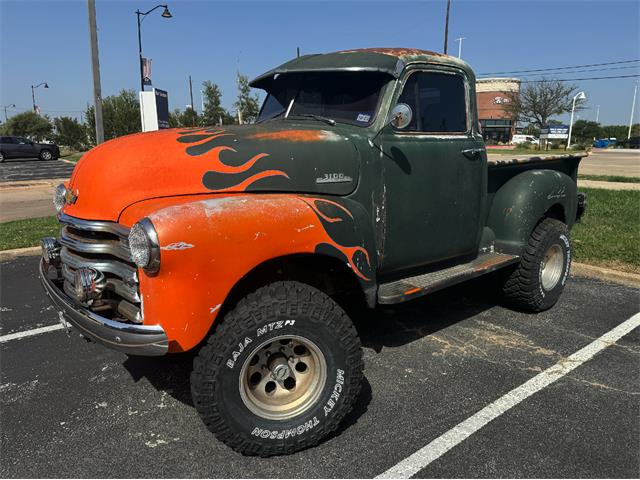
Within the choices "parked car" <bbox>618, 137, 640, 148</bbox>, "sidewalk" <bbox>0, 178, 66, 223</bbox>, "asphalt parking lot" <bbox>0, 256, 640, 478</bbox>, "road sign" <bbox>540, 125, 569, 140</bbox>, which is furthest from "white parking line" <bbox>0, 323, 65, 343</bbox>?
"parked car" <bbox>618, 137, 640, 148</bbox>

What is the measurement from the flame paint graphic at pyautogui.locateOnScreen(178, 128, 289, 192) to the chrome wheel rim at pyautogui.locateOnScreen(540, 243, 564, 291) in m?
3.05

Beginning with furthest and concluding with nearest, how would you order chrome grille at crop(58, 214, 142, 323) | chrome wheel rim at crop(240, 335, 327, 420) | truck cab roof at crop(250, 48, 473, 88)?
truck cab roof at crop(250, 48, 473, 88) → chrome wheel rim at crop(240, 335, 327, 420) → chrome grille at crop(58, 214, 142, 323)

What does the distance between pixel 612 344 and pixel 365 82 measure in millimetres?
2858

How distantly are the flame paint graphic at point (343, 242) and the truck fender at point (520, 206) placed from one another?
1.84 metres

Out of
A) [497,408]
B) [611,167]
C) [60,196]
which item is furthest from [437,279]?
[611,167]

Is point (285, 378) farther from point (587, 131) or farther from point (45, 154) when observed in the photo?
point (587, 131)

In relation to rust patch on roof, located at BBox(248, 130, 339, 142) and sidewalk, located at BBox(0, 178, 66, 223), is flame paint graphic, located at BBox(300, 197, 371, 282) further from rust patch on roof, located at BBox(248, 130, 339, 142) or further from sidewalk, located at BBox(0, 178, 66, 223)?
sidewalk, located at BBox(0, 178, 66, 223)

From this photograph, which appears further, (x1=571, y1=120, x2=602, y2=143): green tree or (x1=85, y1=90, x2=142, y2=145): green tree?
(x1=571, y1=120, x2=602, y2=143): green tree

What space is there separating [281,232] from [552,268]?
3.29 m

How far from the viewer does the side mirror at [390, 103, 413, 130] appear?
10.2ft

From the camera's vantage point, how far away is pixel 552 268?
15.4ft

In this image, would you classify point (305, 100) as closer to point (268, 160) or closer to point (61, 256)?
point (268, 160)

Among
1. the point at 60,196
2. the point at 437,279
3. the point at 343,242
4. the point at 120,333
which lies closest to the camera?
the point at 120,333

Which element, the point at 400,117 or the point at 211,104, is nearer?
the point at 400,117
